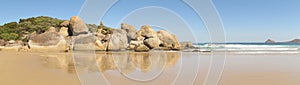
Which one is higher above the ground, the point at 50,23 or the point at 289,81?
the point at 50,23

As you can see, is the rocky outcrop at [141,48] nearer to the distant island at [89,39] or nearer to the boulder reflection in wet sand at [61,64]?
the distant island at [89,39]

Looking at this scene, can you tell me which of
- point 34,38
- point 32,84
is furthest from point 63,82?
point 34,38

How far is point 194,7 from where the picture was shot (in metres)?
3.24

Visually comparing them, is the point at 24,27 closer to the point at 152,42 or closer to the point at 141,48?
the point at 152,42

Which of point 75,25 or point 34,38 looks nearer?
point 34,38

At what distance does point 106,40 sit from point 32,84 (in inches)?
651

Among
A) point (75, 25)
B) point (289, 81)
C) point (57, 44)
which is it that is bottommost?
point (289, 81)

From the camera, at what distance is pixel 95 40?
788 inches

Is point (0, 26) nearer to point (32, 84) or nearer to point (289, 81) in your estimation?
point (32, 84)

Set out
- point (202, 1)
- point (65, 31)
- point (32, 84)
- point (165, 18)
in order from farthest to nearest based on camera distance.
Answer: point (65, 31) < point (32, 84) < point (165, 18) < point (202, 1)

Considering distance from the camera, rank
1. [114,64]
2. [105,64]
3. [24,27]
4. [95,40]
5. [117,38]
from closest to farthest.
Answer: [105,64], [114,64], [117,38], [95,40], [24,27]

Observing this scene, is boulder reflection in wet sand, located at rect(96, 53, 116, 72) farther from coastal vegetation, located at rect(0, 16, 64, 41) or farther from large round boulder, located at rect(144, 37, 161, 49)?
coastal vegetation, located at rect(0, 16, 64, 41)

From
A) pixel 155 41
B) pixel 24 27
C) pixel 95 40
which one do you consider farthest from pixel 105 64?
pixel 24 27

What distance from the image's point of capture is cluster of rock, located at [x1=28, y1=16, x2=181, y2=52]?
18.5 m
